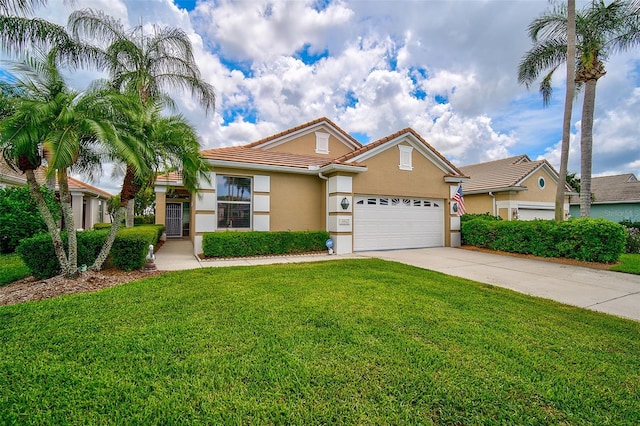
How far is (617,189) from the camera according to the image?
24.2m

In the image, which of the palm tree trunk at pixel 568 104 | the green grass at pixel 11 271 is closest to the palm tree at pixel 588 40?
the palm tree trunk at pixel 568 104

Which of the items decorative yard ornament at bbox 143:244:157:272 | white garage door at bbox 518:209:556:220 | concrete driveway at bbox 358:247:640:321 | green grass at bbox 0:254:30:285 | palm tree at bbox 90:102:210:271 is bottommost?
concrete driveway at bbox 358:247:640:321

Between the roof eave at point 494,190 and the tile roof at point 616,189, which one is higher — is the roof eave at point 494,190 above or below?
below

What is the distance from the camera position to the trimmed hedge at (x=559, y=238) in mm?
8945

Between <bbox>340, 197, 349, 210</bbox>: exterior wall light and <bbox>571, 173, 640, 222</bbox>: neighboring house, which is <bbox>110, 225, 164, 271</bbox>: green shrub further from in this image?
<bbox>571, 173, 640, 222</bbox>: neighboring house

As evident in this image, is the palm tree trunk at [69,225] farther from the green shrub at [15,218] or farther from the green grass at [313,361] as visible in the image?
the green shrub at [15,218]

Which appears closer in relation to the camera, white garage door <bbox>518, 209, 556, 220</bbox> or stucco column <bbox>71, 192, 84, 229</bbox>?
stucco column <bbox>71, 192, 84, 229</bbox>

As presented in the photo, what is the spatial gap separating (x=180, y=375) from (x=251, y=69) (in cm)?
1363

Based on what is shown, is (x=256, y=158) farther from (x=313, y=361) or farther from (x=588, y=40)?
(x=588, y=40)

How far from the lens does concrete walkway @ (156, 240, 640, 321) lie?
5508 mm

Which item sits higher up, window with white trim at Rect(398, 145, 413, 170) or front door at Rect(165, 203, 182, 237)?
window with white trim at Rect(398, 145, 413, 170)

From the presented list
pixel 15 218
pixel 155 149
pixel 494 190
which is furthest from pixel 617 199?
pixel 15 218

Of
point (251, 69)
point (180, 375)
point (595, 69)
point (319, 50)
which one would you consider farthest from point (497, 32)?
point (180, 375)

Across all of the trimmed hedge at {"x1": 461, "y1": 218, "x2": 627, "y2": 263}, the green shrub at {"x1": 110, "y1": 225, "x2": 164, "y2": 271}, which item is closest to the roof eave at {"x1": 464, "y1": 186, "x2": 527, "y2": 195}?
the trimmed hedge at {"x1": 461, "y1": 218, "x2": 627, "y2": 263}
